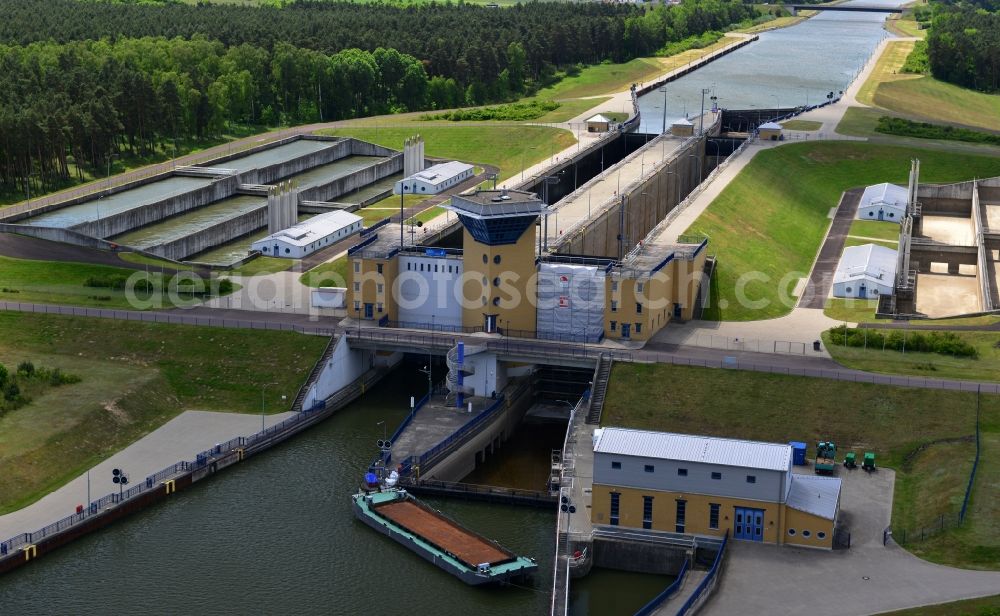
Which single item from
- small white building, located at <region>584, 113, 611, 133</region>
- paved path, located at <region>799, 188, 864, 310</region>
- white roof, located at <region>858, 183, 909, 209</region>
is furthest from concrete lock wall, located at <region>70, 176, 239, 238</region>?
white roof, located at <region>858, 183, 909, 209</region>

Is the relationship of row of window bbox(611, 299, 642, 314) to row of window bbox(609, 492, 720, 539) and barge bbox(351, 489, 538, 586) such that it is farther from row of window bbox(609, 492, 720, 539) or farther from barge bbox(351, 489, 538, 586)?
row of window bbox(609, 492, 720, 539)

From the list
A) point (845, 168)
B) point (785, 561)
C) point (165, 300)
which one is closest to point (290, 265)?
point (165, 300)

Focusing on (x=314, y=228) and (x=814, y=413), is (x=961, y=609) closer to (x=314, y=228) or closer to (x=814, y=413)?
(x=814, y=413)

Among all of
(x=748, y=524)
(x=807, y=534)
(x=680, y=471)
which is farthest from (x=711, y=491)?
(x=807, y=534)

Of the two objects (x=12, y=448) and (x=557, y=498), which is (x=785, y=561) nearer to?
(x=557, y=498)

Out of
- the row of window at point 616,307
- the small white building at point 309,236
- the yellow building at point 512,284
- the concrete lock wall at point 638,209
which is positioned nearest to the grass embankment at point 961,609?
the row of window at point 616,307

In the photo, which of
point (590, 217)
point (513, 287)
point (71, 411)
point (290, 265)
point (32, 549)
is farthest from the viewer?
point (590, 217)
